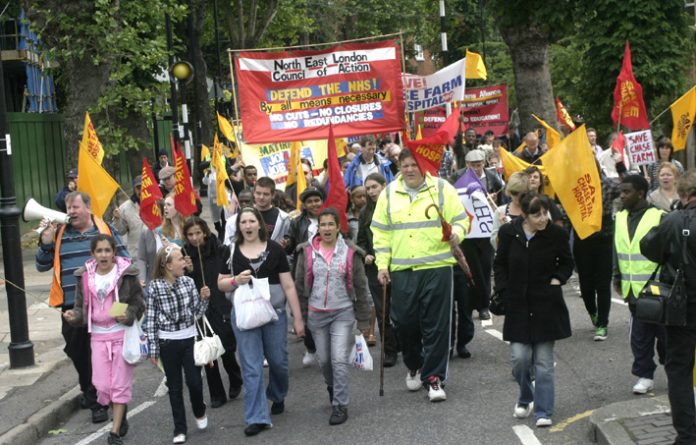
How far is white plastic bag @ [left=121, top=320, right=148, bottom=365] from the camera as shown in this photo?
805 centimetres

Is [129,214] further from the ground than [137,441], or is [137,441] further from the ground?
[129,214]

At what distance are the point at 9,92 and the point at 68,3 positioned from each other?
20.5 meters

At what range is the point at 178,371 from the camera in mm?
8062

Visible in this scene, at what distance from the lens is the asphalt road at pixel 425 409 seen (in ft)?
25.1

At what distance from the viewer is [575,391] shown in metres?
8.64

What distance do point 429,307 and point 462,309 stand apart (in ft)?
5.02

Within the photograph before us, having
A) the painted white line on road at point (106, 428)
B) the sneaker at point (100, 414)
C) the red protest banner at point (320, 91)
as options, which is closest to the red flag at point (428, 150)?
the painted white line on road at point (106, 428)

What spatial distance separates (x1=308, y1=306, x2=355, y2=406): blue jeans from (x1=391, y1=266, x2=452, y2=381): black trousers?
19.2 inches

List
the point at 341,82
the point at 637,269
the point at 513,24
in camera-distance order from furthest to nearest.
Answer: the point at 513,24
the point at 341,82
the point at 637,269

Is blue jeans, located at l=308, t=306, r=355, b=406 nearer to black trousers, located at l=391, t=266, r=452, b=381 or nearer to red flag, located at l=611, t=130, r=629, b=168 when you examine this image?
black trousers, located at l=391, t=266, r=452, b=381

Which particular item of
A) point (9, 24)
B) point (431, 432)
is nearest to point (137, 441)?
point (431, 432)

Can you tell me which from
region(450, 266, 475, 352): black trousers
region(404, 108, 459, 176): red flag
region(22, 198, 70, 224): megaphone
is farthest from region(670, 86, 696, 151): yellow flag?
Answer: region(22, 198, 70, 224): megaphone

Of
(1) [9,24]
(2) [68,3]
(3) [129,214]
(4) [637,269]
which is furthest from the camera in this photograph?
(1) [9,24]

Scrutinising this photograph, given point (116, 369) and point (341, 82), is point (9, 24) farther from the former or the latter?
point (116, 369)
